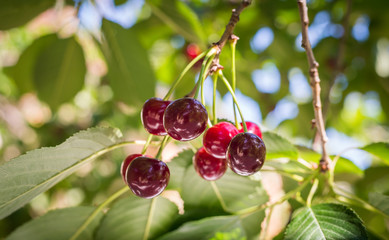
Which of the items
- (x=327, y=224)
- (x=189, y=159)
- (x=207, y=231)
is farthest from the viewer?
(x=189, y=159)

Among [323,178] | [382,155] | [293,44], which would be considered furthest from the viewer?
[293,44]

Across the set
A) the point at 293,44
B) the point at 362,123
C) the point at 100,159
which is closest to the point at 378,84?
the point at 293,44

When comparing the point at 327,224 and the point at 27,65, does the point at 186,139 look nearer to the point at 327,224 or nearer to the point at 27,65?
the point at 327,224

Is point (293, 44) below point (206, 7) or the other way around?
below

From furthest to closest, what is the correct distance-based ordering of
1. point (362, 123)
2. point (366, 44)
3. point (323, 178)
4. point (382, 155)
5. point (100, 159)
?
point (362, 123) < point (100, 159) < point (366, 44) < point (323, 178) < point (382, 155)

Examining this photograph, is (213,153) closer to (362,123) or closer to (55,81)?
(55,81)

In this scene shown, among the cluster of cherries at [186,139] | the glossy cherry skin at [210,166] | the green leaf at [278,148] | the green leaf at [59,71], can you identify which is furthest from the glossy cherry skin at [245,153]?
the green leaf at [59,71]

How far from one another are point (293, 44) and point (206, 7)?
1.75ft

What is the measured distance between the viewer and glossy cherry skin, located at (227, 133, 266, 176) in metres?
0.55

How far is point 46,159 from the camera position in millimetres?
633

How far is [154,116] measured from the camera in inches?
24.2

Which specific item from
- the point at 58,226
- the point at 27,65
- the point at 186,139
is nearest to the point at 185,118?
the point at 186,139

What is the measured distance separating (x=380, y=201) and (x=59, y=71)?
48.6 inches

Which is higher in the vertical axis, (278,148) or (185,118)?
(185,118)
